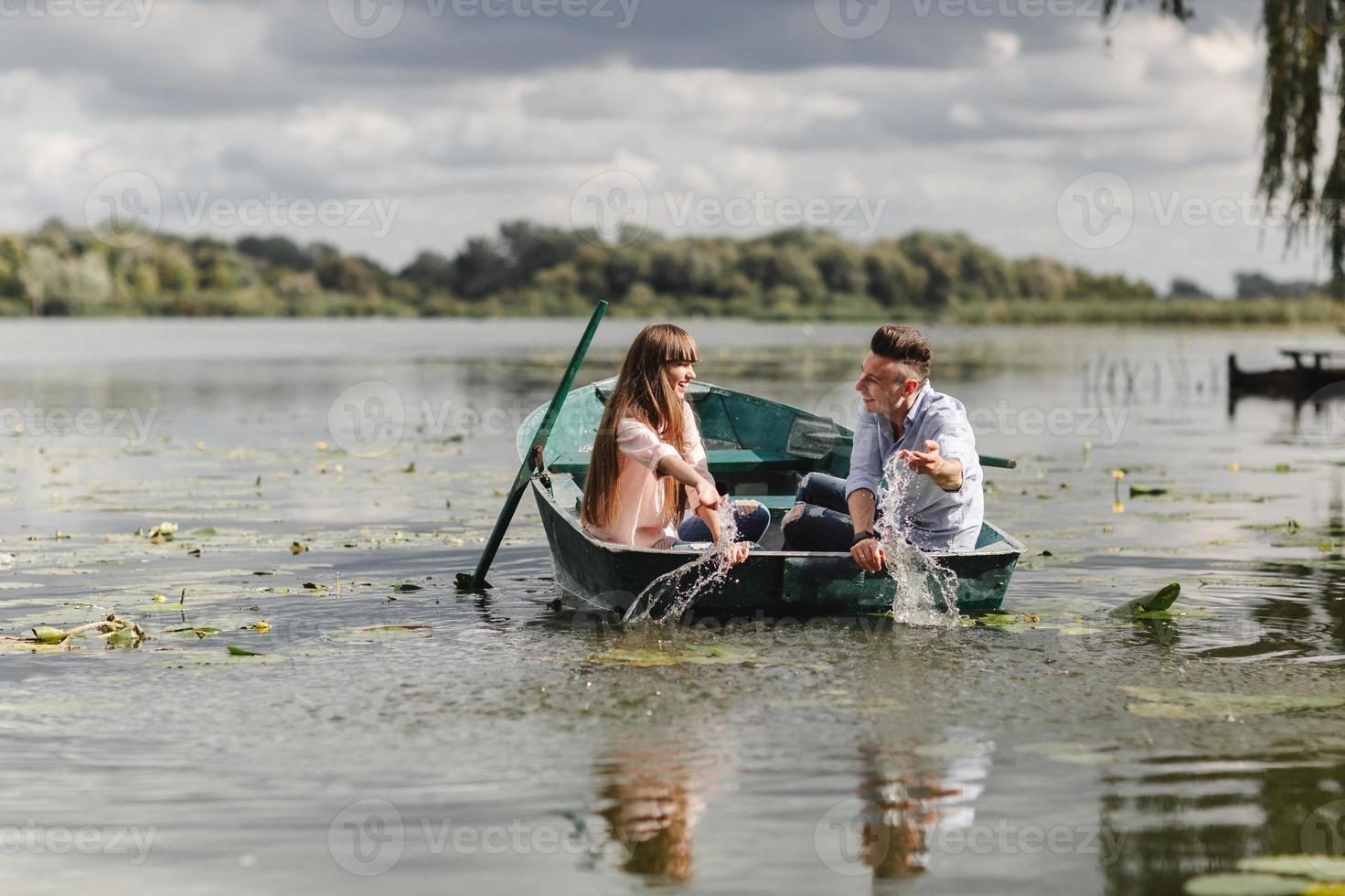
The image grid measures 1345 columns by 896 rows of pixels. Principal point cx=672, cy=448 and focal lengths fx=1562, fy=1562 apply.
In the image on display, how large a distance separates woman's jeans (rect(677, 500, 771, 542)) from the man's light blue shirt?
33.2 inches

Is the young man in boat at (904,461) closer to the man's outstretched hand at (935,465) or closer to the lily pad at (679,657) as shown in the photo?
the man's outstretched hand at (935,465)

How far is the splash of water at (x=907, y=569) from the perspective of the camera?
7.97m

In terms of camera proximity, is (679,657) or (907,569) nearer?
(679,657)

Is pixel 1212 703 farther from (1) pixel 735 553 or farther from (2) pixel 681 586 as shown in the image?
(2) pixel 681 586

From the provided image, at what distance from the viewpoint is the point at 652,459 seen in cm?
802

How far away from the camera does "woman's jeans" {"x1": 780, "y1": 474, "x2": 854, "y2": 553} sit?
838 centimetres

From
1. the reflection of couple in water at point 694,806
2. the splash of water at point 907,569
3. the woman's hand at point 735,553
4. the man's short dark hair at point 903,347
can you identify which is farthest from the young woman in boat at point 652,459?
the reflection of couple in water at point 694,806

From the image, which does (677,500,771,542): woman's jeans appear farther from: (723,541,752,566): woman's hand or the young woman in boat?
(723,541,752,566): woman's hand

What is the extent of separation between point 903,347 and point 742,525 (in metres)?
1.69

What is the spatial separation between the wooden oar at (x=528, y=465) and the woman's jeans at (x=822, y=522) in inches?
68.7

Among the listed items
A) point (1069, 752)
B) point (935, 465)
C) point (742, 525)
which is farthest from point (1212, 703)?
point (742, 525)

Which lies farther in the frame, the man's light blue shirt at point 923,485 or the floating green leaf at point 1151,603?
the floating green leaf at point 1151,603

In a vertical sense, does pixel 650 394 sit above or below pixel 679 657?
above

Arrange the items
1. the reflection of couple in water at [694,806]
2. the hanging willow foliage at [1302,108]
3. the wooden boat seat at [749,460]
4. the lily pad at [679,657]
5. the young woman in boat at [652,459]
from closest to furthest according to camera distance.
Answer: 1. the reflection of couple in water at [694,806]
2. the lily pad at [679,657]
3. the young woman in boat at [652,459]
4. the wooden boat seat at [749,460]
5. the hanging willow foliage at [1302,108]
